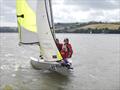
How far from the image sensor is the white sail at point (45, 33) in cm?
1883

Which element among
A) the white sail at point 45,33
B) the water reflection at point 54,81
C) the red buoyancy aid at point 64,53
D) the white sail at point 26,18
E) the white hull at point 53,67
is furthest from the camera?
the white sail at point 26,18

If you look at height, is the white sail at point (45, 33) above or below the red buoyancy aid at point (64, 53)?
above

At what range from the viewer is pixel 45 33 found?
62.4 feet

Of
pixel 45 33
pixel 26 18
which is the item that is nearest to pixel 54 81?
pixel 45 33

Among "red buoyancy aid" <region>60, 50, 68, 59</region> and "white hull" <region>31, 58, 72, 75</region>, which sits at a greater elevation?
"red buoyancy aid" <region>60, 50, 68, 59</region>

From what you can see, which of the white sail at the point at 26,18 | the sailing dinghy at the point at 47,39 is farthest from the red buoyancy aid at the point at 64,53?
the white sail at the point at 26,18

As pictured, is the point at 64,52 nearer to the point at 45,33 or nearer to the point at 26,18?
the point at 45,33

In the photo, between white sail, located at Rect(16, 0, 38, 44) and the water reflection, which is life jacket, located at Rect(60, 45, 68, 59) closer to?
the water reflection

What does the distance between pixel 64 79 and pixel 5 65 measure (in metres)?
6.13

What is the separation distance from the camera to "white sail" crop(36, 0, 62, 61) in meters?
18.8

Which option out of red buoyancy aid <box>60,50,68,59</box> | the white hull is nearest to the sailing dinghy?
the white hull

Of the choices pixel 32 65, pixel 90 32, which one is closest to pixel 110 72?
pixel 32 65

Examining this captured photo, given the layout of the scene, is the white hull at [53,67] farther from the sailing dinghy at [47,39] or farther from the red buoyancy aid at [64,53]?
the red buoyancy aid at [64,53]

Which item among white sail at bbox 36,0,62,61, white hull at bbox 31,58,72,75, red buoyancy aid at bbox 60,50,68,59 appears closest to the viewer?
white hull at bbox 31,58,72,75
